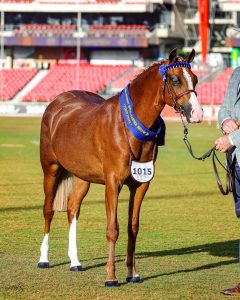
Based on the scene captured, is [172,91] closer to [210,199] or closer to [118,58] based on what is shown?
[210,199]

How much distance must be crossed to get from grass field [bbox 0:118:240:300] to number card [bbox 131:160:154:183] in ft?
3.45

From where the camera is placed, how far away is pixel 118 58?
87188 mm

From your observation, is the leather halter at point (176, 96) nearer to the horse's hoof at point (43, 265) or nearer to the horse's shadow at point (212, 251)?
the horse's shadow at point (212, 251)

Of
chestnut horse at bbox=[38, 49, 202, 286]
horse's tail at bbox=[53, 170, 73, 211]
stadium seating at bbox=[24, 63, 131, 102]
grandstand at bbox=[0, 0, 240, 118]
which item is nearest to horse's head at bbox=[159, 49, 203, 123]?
chestnut horse at bbox=[38, 49, 202, 286]

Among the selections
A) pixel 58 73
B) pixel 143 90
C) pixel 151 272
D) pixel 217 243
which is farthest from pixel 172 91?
pixel 58 73

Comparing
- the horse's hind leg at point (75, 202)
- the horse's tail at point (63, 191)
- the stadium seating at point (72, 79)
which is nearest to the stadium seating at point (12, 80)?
the stadium seating at point (72, 79)

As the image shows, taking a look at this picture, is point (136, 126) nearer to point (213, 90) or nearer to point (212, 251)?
point (212, 251)

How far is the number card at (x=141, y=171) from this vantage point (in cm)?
1026

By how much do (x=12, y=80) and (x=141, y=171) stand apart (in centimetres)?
6954

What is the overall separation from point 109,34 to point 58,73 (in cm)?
682

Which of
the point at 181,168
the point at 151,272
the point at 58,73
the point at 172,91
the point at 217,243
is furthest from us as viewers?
the point at 58,73

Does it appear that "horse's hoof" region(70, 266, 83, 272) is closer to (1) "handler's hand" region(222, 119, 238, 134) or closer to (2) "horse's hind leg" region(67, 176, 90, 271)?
(2) "horse's hind leg" region(67, 176, 90, 271)

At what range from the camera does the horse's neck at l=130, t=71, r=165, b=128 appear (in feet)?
33.3

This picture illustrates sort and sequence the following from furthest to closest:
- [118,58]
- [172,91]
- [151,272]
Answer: [118,58]
[151,272]
[172,91]
